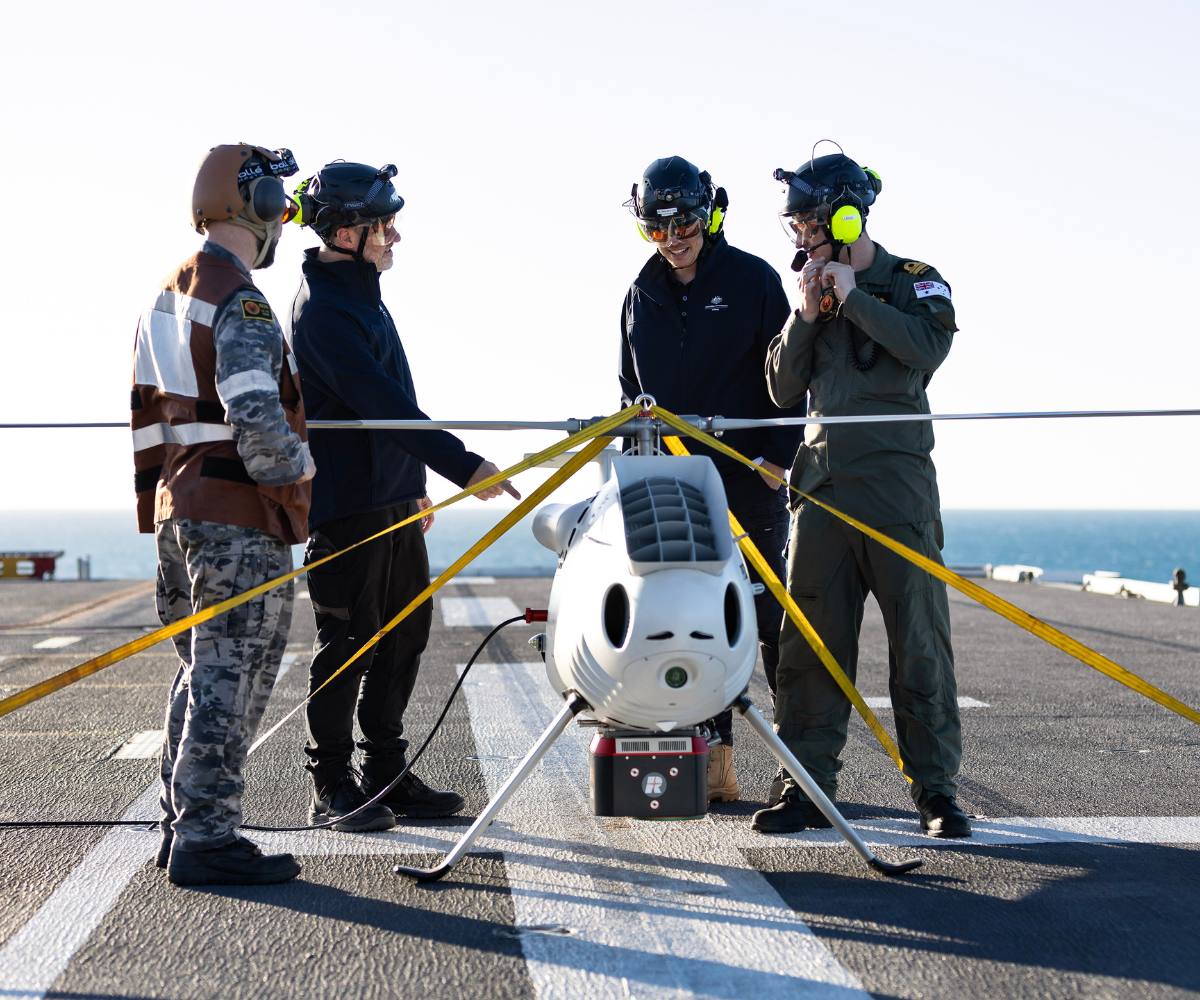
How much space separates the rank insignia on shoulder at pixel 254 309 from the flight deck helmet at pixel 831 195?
6.71 ft

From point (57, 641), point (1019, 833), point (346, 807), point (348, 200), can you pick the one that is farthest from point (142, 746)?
point (57, 641)

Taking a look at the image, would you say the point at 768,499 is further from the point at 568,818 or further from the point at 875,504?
the point at 568,818

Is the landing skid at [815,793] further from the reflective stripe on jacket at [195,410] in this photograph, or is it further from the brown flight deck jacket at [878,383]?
the reflective stripe on jacket at [195,410]

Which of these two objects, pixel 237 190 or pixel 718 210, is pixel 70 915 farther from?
pixel 718 210

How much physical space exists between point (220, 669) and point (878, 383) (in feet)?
8.53

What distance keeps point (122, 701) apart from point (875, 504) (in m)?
5.28

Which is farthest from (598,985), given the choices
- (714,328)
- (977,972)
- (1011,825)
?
(714,328)

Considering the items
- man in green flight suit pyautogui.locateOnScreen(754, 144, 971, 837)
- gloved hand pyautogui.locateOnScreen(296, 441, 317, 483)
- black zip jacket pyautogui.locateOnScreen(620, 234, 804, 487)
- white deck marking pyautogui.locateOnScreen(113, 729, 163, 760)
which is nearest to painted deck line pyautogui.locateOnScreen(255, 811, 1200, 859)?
man in green flight suit pyautogui.locateOnScreen(754, 144, 971, 837)

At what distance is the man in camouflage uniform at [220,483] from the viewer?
3484mm

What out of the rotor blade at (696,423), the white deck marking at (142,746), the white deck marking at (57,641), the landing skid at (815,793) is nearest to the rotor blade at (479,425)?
the rotor blade at (696,423)

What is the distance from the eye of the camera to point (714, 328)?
4770mm

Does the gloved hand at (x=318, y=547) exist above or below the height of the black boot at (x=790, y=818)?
above

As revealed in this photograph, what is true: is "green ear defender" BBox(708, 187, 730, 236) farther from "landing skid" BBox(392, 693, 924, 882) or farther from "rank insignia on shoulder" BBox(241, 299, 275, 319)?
"landing skid" BBox(392, 693, 924, 882)

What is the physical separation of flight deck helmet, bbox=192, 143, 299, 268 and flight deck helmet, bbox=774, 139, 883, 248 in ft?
6.37
